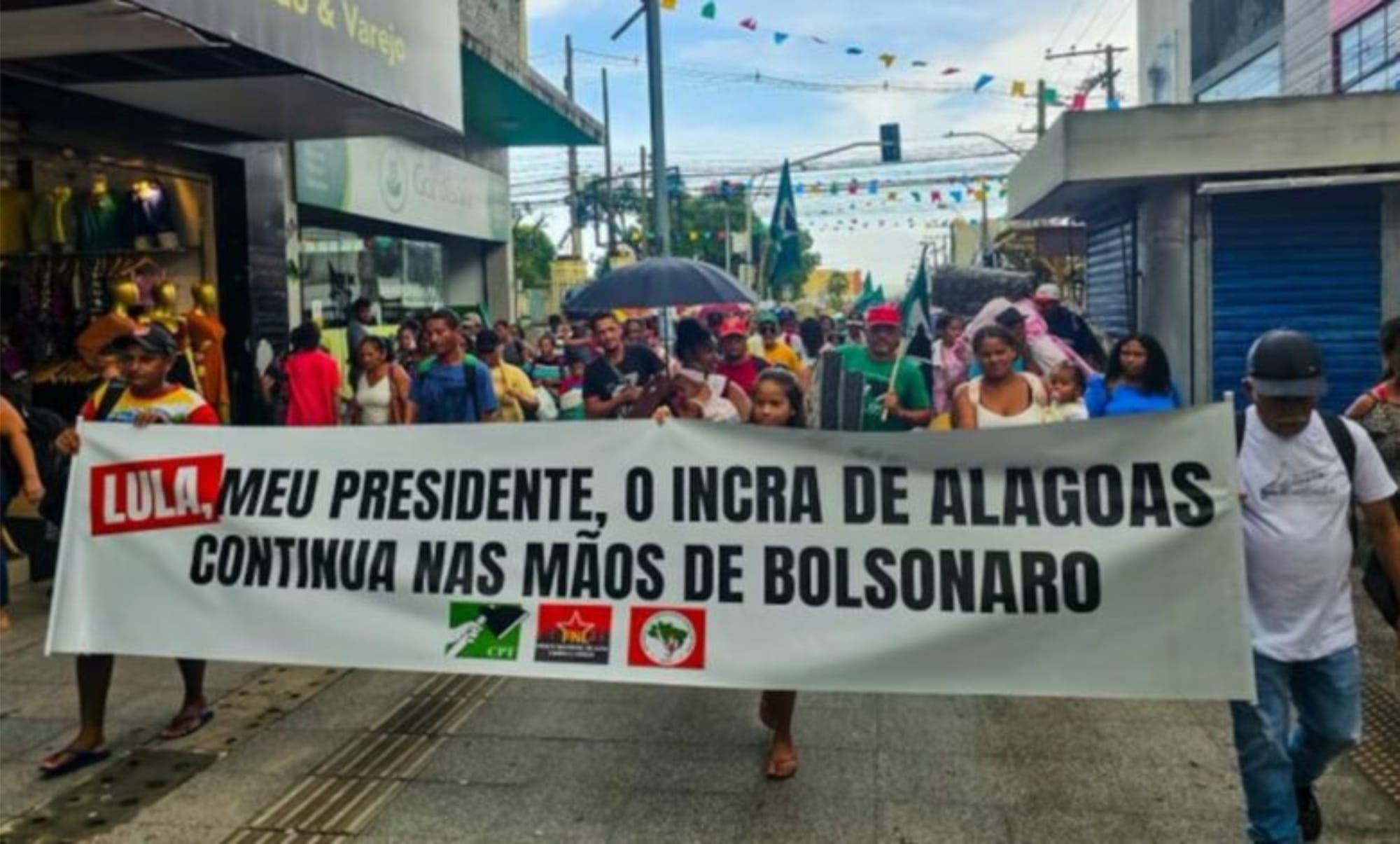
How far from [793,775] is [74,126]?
7.15 metres

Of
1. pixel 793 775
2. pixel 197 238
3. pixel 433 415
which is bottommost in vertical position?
pixel 793 775

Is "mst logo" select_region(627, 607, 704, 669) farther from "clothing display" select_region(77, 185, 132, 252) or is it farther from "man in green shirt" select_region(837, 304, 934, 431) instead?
"clothing display" select_region(77, 185, 132, 252)

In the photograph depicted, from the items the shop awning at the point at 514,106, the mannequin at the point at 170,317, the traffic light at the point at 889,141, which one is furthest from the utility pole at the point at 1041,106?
the mannequin at the point at 170,317

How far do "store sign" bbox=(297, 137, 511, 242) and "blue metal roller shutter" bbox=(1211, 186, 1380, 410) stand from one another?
8.66m

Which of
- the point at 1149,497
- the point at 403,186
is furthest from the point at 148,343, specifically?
the point at 403,186

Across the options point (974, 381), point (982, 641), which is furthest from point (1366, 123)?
point (982, 641)

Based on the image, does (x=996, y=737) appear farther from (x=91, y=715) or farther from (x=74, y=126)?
(x=74, y=126)

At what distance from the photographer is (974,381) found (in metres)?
5.94

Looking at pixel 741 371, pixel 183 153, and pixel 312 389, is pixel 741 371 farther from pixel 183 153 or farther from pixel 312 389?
pixel 183 153

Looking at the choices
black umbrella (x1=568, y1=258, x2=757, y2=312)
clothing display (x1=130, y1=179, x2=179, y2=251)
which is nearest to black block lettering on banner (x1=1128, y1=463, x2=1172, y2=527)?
black umbrella (x1=568, y1=258, x2=757, y2=312)

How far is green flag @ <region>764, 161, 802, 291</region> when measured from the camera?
12.9 m

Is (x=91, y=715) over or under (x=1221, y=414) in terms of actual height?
under

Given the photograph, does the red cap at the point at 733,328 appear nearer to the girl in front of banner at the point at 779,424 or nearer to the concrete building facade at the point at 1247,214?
the girl in front of banner at the point at 779,424

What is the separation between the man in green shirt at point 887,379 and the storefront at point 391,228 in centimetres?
640
